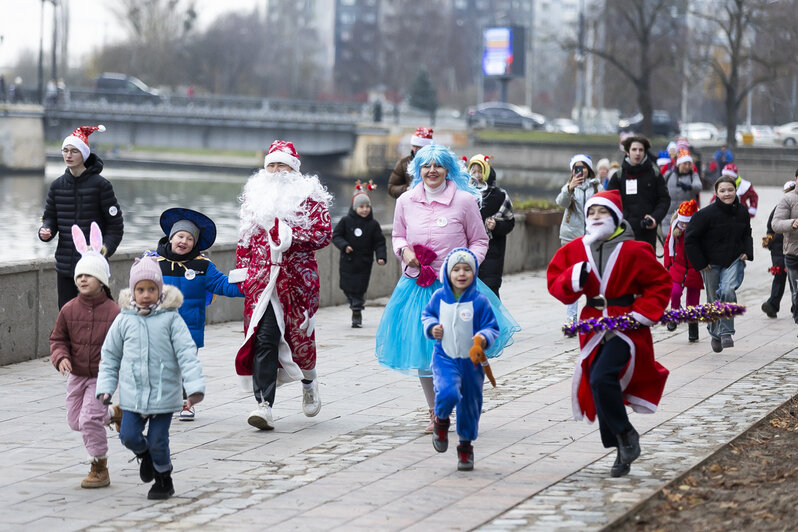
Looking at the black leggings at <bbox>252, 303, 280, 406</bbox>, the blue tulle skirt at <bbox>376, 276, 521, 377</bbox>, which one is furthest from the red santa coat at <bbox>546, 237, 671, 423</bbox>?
the black leggings at <bbox>252, 303, 280, 406</bbox>

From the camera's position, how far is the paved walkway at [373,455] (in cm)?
623

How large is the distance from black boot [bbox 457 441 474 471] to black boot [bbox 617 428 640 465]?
0.79 metres

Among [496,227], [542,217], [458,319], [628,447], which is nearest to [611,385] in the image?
[628,447]

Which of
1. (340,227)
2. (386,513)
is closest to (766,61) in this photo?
(340,227)

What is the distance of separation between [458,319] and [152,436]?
1.77 metres

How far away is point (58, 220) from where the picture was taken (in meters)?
9.92

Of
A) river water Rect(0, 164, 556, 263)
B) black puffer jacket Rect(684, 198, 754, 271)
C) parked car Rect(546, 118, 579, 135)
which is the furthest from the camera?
parked car Rect(546, 118, 579, 135)

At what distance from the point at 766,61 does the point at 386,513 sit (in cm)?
5179

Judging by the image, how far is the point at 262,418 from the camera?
323 inches

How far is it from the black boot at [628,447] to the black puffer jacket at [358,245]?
727cm

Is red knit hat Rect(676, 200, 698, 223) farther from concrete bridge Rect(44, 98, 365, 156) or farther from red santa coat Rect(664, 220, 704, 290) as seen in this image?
concrete bridge Rect(44, 98, 365, 156)

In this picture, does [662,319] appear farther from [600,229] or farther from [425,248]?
[425,248]

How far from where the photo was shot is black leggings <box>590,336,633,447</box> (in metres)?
6.87

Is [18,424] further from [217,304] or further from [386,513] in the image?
[217,304]
